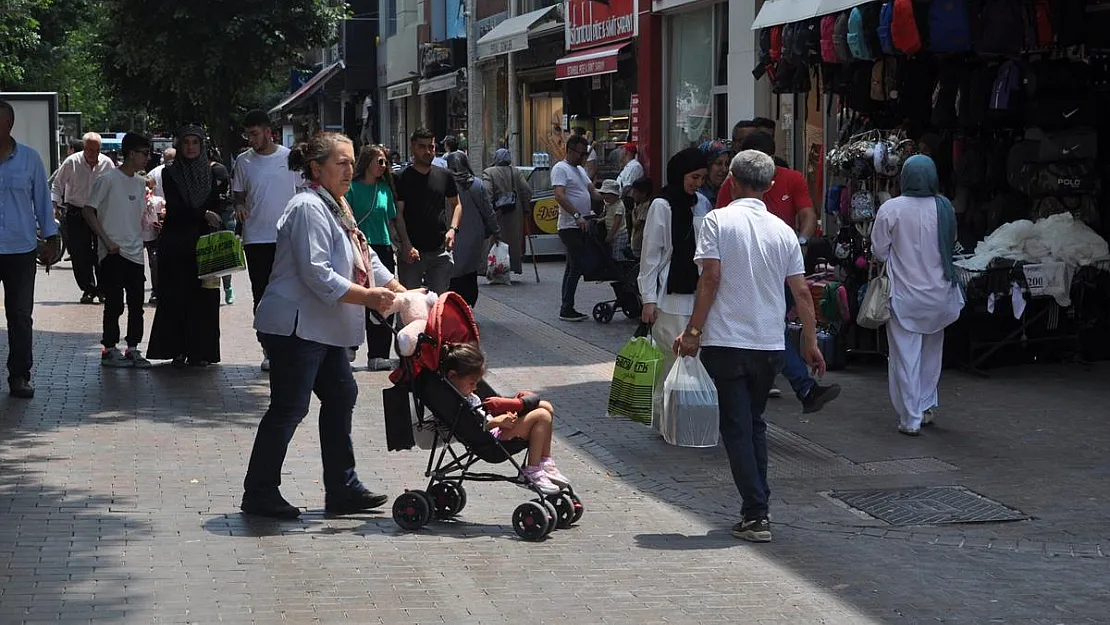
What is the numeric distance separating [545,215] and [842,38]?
10128 mm

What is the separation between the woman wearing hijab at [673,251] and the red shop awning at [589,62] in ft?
48.1

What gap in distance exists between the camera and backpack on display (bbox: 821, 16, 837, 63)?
1271 centimetres

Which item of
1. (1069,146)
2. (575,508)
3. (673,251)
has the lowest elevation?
(575,508)

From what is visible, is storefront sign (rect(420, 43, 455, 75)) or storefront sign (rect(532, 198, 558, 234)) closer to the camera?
storefront sign (rect(532, 198, 558, 234))

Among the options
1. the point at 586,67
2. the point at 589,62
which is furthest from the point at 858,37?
the point at 586,67

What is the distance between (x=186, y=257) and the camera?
38.3 ft

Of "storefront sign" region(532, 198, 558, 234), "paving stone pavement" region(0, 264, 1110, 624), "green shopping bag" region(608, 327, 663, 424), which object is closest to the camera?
"paving stone pavement" region(0, 264, 1110, 624)

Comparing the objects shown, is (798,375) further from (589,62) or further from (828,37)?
(589,62)

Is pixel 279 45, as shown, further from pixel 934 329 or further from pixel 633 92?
pixel 934 329

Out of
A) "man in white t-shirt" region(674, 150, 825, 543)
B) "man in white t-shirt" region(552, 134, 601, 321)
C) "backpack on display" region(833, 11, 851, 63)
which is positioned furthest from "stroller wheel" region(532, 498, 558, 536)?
"man in white t-shirt" region(552, 134, 601, 321)

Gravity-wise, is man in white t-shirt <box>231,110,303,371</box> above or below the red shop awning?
below

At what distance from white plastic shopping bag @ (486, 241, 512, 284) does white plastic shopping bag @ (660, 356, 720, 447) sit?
37.9 feet

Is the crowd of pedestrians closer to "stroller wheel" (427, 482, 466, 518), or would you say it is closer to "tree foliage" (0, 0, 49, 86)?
"stroller wheel" (427, 482, 466, 518)

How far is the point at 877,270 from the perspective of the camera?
37.7ft
